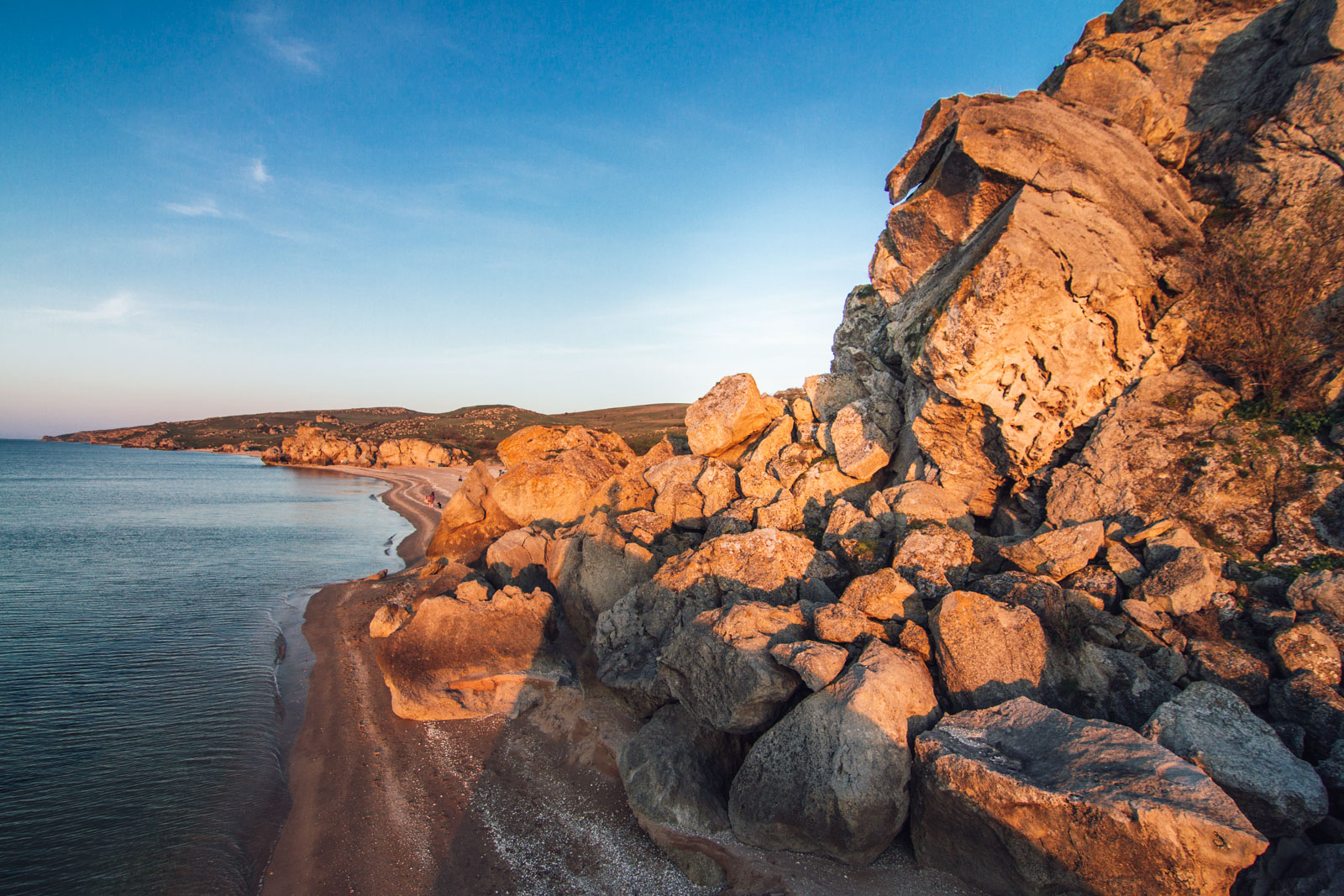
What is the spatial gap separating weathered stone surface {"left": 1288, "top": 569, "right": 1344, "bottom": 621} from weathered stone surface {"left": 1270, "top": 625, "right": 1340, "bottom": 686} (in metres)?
0.72

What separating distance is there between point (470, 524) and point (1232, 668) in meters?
24.5

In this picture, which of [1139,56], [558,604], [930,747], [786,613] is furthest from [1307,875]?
[1139,56]

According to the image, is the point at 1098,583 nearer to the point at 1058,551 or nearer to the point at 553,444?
the point at 1058,551

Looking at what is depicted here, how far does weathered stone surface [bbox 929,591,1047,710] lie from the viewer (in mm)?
8398

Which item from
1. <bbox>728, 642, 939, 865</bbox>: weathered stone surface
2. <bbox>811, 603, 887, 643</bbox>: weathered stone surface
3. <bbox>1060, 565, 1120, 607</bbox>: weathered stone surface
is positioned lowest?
<bbox>728, 642, 939, 865</bbox>: weathered stone surface

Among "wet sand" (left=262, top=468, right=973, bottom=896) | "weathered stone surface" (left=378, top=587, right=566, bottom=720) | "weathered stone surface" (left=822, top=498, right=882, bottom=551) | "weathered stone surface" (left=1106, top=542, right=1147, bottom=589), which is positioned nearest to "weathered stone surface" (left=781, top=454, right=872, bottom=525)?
"weathered stone surface" (left=822, top=498, right=882, bottom=551)

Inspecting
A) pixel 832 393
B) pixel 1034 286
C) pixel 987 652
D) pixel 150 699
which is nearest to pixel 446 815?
pixel 987 652

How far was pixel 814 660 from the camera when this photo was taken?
8.55 metres

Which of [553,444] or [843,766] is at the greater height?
[553,444]

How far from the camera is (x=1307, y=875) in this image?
591cm

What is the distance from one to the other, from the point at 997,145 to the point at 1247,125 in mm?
5542

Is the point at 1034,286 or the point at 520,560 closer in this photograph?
the point at 1034,286

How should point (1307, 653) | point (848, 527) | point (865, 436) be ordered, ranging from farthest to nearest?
point (865, 436) → point (848, 527) → point (1307, 653)

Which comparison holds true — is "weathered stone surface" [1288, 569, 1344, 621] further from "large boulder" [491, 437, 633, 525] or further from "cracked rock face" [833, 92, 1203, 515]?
"large boulder" [491, 437, 633, 525]
